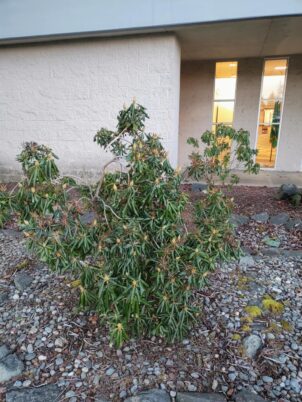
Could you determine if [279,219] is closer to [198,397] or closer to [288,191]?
[288,191]

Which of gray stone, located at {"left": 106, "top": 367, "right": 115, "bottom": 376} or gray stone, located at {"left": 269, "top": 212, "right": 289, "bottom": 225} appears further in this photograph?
gray stone, located at {"left": 269, "top": 212, "right": 289, "bottom": 225}

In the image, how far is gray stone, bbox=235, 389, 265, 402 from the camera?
1.67 meters

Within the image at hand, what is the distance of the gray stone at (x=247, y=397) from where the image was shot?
1667 millimetres

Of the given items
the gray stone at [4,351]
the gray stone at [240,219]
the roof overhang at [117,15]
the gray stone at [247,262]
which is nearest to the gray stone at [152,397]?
the gray stone at [4,351]

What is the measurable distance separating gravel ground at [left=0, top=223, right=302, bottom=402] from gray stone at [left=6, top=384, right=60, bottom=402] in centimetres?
3

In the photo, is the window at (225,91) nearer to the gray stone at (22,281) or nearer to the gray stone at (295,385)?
the gray stone at (22,281)

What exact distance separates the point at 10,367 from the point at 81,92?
4.79 metres

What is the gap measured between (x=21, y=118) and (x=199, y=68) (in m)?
4.43

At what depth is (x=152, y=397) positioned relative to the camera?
1.70 m

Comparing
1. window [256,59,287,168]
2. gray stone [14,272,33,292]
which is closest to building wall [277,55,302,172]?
window [256,59,287,168]

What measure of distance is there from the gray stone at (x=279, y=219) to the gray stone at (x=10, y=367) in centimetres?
355

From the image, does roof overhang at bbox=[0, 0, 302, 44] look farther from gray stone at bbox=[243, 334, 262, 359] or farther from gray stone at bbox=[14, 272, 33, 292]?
gray stone at bbox=[243, 334, 262, 359]

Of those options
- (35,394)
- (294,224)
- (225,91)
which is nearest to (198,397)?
(35,394)

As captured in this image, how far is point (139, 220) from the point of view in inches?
67.2
